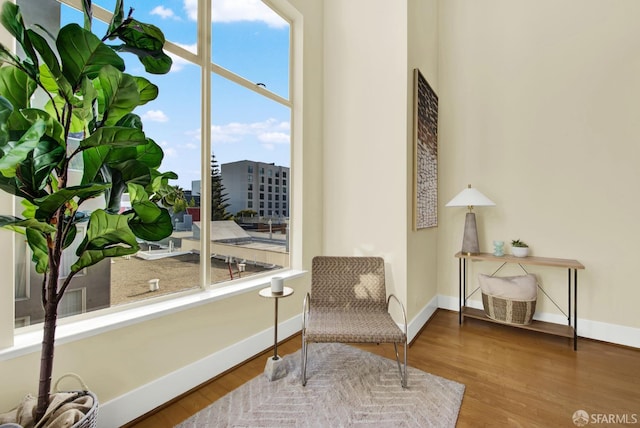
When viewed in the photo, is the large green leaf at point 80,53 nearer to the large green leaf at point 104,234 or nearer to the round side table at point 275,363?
the large green leaf at point 104,234

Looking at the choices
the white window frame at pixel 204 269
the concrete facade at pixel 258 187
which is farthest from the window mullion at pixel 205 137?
the concrete facade at pixel 258 187

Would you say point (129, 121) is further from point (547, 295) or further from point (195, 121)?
point (547, 295)

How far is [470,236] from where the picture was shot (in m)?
3.02

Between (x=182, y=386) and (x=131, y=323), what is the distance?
58 centimetres

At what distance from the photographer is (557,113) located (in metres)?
2.82

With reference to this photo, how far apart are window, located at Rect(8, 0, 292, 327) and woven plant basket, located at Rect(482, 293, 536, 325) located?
91.0 inches

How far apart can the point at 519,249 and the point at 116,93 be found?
11.1 feet

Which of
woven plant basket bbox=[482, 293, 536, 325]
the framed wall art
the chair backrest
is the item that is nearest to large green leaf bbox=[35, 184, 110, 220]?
the chair backrest

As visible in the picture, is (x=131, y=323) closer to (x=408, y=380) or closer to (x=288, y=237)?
(x=288, y=237)

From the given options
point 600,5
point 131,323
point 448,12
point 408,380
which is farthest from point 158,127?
point 600,5

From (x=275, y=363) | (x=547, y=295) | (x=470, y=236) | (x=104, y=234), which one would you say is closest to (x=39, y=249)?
(x=104, y=234)

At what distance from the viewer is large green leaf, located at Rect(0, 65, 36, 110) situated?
38.7 inches

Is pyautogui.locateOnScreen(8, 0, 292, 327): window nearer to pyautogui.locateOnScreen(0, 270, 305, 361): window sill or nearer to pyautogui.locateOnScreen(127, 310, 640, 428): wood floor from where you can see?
pyautogui.locateOnScreen(0, 270, 305, 361): window sill

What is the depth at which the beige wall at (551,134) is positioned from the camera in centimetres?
255
